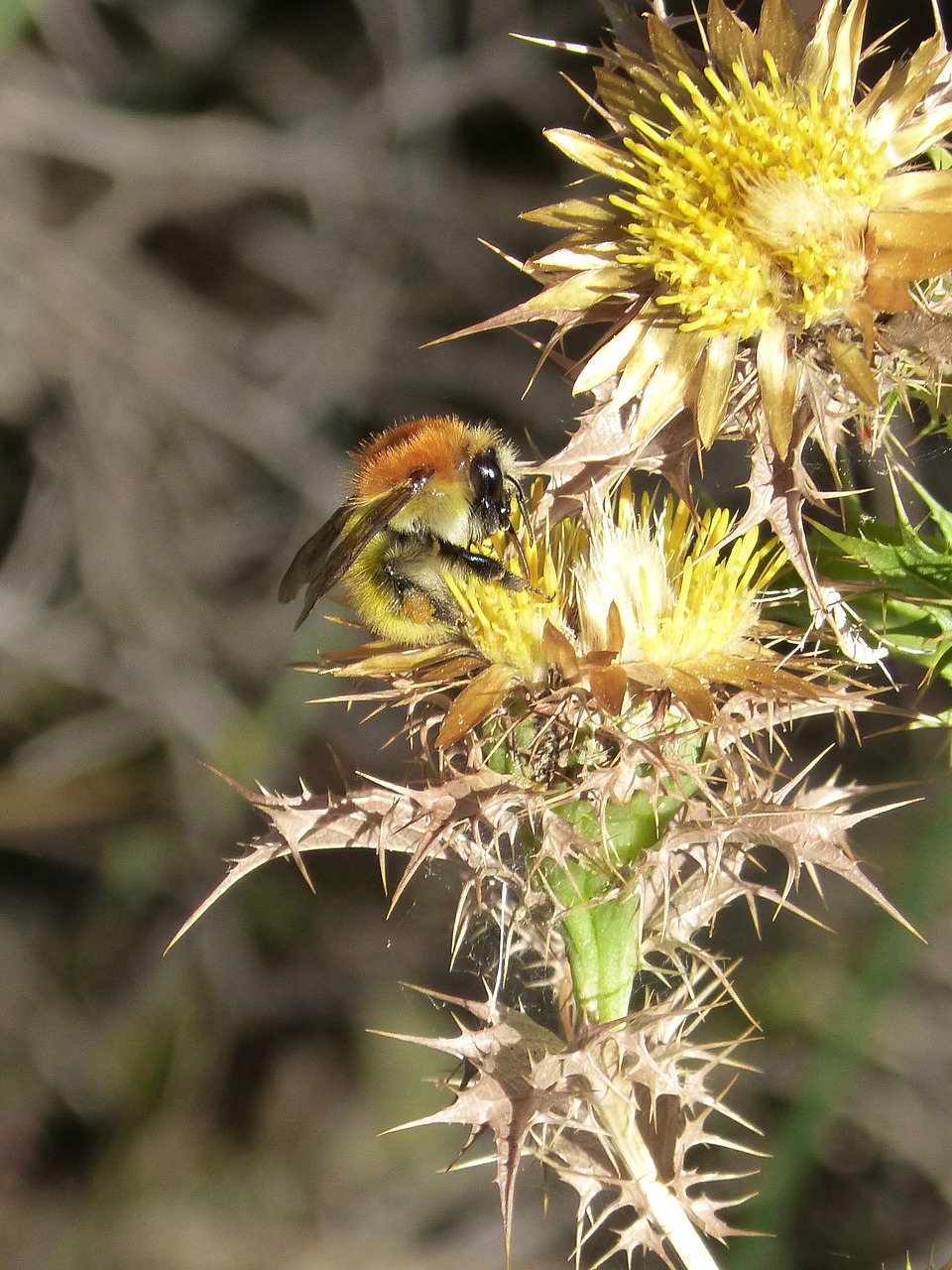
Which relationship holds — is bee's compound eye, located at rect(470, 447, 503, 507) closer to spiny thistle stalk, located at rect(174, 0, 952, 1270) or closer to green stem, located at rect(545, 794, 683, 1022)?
spiny thistle stalk, located at rect(174, 0, 952, 1270)

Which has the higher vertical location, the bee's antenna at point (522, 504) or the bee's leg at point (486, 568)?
the bee's antenna at point (522, 504)

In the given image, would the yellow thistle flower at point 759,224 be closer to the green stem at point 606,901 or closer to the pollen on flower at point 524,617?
the pollen on flower at point 524,617

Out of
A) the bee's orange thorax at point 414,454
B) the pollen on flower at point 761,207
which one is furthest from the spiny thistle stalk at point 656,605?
the bee's orange thorax at point 414,454

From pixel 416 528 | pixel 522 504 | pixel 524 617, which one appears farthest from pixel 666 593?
pixel 416 528

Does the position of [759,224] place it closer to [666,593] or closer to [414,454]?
[666,593]

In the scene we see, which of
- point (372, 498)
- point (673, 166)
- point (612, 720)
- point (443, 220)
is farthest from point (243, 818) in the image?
point (673, 166)

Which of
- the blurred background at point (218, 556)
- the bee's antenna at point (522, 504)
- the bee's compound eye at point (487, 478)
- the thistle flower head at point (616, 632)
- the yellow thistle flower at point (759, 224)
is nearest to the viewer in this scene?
the yellow thistle flower at point (759, 224)

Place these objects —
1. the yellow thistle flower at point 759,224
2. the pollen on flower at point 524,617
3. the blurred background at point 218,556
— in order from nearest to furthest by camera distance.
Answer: the yellow thistle flower at point 759,224 → the pollen on flower at point 524,617 → the blurred background at point 218,556

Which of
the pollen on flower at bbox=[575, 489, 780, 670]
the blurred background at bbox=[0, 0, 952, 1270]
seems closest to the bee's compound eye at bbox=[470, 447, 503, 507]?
the pollen on flower at bbox=[575, 489, 780, 670]
